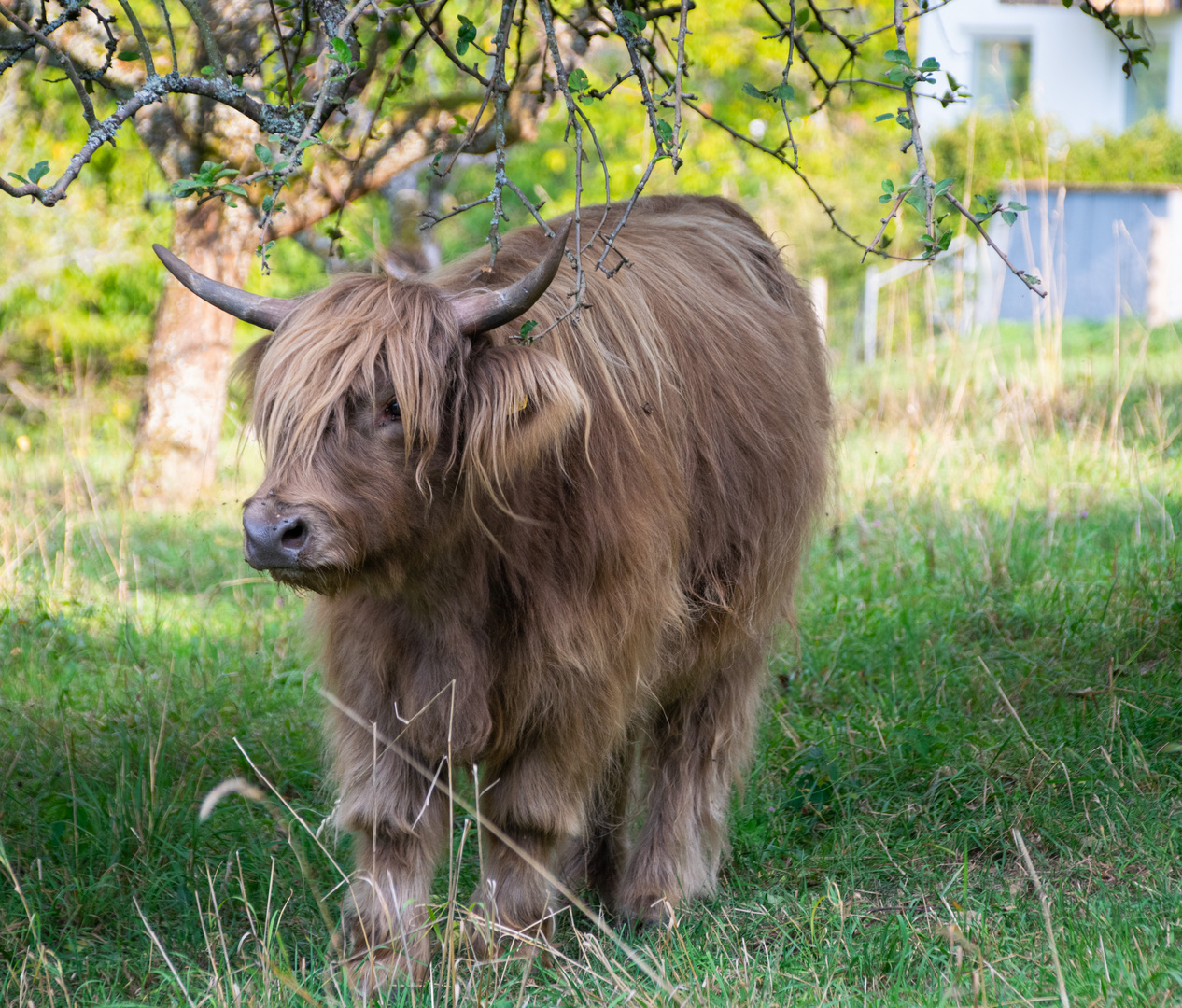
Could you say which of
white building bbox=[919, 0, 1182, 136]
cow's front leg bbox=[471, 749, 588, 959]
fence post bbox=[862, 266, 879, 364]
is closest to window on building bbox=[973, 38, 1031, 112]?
white building bbox=[919, 0, 1182, 136]

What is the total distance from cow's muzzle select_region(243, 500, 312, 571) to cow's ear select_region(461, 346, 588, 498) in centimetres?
39

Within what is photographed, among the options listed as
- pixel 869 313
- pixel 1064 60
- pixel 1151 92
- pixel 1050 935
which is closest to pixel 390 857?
pixel 1050 935

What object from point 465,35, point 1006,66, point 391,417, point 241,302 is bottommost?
point 391,417

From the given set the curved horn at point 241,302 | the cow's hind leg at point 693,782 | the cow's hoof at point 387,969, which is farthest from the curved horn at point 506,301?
the cow's hoof at point 387,969

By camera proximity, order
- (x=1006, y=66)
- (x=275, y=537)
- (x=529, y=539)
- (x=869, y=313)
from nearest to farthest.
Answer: (x=275, y=537), (x=529, y=539), (x=869, y=313), (x=1006, y=66)

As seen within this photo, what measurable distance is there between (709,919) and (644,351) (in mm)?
1495

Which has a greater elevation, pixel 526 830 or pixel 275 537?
pixel 275 537

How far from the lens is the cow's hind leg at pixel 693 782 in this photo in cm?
357

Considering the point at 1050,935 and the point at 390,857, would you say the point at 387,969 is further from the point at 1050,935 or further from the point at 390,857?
the point at 1050,935

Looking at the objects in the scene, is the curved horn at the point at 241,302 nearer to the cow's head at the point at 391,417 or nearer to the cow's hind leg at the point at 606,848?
the cow's head at the point at 391,417

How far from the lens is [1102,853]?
11.1 ft

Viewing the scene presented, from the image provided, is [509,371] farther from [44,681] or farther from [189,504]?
[189,504]

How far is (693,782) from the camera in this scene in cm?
368

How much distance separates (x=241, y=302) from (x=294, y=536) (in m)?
0.73
